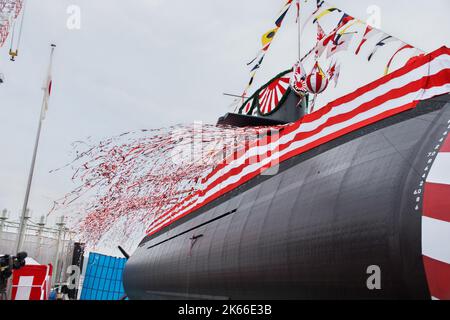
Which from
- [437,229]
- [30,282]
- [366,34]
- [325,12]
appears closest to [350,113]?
[437,229]

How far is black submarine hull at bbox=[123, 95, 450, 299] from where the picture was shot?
325cm

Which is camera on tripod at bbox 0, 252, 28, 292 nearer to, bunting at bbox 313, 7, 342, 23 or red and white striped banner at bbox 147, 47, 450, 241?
red and white striped banner at bbox 147, 47, 450, 241

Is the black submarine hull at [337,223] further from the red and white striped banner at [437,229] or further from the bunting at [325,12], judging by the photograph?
the bunting at [325,12]

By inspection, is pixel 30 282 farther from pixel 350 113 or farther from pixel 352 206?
pixel 350 113

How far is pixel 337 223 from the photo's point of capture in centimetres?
385

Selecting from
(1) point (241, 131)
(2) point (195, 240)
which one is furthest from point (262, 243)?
(1) point (241, 131)

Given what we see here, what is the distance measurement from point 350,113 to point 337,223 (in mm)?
1538


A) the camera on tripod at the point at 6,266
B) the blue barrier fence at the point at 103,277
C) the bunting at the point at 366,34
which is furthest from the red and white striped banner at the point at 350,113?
the blue barrier fence at the point at 103,277

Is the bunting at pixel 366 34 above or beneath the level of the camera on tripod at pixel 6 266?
above

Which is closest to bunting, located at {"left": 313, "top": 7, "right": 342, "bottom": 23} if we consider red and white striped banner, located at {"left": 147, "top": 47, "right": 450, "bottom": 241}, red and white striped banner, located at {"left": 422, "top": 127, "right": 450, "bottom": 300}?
red and white striped banner, located at {"left": 147, "top": 47, "right": 450, "bottom": 241}

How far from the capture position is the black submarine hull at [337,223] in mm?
3252

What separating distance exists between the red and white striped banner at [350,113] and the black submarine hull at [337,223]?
0.13 meters

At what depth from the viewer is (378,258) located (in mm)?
3314
